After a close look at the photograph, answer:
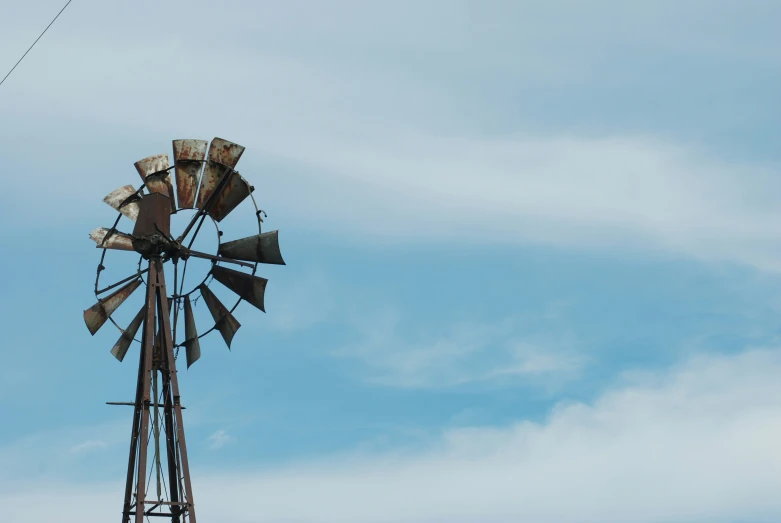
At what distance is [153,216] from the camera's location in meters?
19.0

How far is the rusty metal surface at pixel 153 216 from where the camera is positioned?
19000 mm

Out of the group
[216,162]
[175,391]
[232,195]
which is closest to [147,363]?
[175,391]

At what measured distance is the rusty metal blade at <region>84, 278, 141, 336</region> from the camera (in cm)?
1889

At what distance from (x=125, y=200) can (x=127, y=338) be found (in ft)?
7.49

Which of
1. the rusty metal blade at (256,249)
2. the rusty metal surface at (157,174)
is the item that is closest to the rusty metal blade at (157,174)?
the rusty metal surface at (157,174)

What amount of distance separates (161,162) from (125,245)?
5.13ft

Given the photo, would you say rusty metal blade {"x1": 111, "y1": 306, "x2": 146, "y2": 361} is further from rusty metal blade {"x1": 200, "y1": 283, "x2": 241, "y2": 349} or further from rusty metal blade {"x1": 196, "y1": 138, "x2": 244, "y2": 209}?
rusty metal blade {"x1": 196, "y1": 138, "x2": 244, "y2": 209}

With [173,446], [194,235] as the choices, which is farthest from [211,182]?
[173,446]

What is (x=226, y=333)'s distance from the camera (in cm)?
1955

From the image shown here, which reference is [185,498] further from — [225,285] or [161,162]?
[161,162]

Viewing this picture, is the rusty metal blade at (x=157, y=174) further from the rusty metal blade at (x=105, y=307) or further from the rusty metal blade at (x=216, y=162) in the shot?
the rusty metal blade at (x=105, y=307)

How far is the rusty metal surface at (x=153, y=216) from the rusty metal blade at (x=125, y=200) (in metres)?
0.15

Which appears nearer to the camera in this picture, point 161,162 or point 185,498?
point 185,498

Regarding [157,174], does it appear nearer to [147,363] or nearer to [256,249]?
[256,249]
